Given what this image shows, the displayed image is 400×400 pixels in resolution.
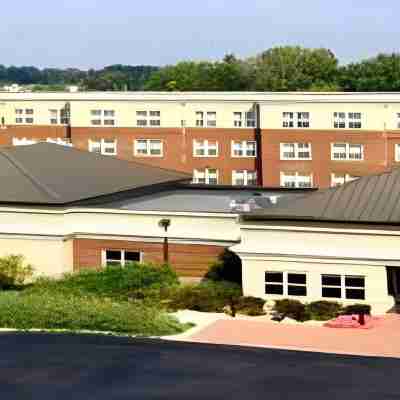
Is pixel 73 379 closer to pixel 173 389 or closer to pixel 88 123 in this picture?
pixel 173 389

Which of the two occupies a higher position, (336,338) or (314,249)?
(314,249)

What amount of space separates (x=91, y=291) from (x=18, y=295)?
8.10 feet

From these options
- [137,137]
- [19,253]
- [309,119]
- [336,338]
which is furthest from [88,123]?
[336,338]

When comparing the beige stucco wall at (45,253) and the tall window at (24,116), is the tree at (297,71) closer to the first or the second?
the tall window at (24,116)

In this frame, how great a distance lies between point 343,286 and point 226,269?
4.79m

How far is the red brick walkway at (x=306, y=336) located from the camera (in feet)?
91.7

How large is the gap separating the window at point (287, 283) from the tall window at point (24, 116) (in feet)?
127

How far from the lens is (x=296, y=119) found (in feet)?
206

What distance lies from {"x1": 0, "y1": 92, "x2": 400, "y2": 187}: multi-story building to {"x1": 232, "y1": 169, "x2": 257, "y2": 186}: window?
61 mm

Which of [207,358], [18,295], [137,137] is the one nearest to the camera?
[207,358]

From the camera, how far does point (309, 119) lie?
62531 millimetres

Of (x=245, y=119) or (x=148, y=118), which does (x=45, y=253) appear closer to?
(x=245, y=119)

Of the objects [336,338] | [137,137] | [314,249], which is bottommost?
[336,338]

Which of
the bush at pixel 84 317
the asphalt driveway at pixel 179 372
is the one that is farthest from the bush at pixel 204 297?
the asphalt driveway at pixel 179 372
